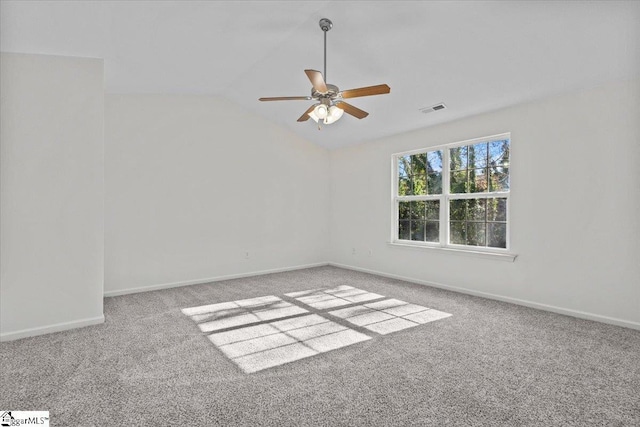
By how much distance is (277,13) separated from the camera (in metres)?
2.98

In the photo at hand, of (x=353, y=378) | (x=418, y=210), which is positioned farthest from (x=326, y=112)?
(x=418, y=210)

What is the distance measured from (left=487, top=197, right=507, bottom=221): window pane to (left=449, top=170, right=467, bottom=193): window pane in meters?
0.41

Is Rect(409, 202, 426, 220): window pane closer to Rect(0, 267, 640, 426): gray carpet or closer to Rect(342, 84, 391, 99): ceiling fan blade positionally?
Rect(0, 267, 640, 426): gray carpet

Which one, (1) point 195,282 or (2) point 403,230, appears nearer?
(1) point 195,282

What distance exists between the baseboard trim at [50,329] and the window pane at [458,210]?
444 cm

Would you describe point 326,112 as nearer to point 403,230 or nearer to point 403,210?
point 403,210

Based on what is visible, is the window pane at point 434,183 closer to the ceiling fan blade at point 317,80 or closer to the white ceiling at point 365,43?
the white ceiling at point 365,43

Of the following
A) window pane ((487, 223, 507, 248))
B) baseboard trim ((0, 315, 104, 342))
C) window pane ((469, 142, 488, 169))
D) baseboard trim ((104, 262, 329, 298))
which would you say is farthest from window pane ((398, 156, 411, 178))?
baseboard trim ((0, 315, 104, 342))

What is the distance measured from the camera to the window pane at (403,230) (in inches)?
213

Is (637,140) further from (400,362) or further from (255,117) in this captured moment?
(255,117)

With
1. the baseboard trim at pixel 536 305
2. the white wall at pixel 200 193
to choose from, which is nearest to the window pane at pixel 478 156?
the baseboard trim at pixel 536 305

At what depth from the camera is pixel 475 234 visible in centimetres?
445

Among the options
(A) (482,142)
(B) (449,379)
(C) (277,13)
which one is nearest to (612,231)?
(A) (482,142)

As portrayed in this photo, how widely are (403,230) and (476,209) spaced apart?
1298mm
